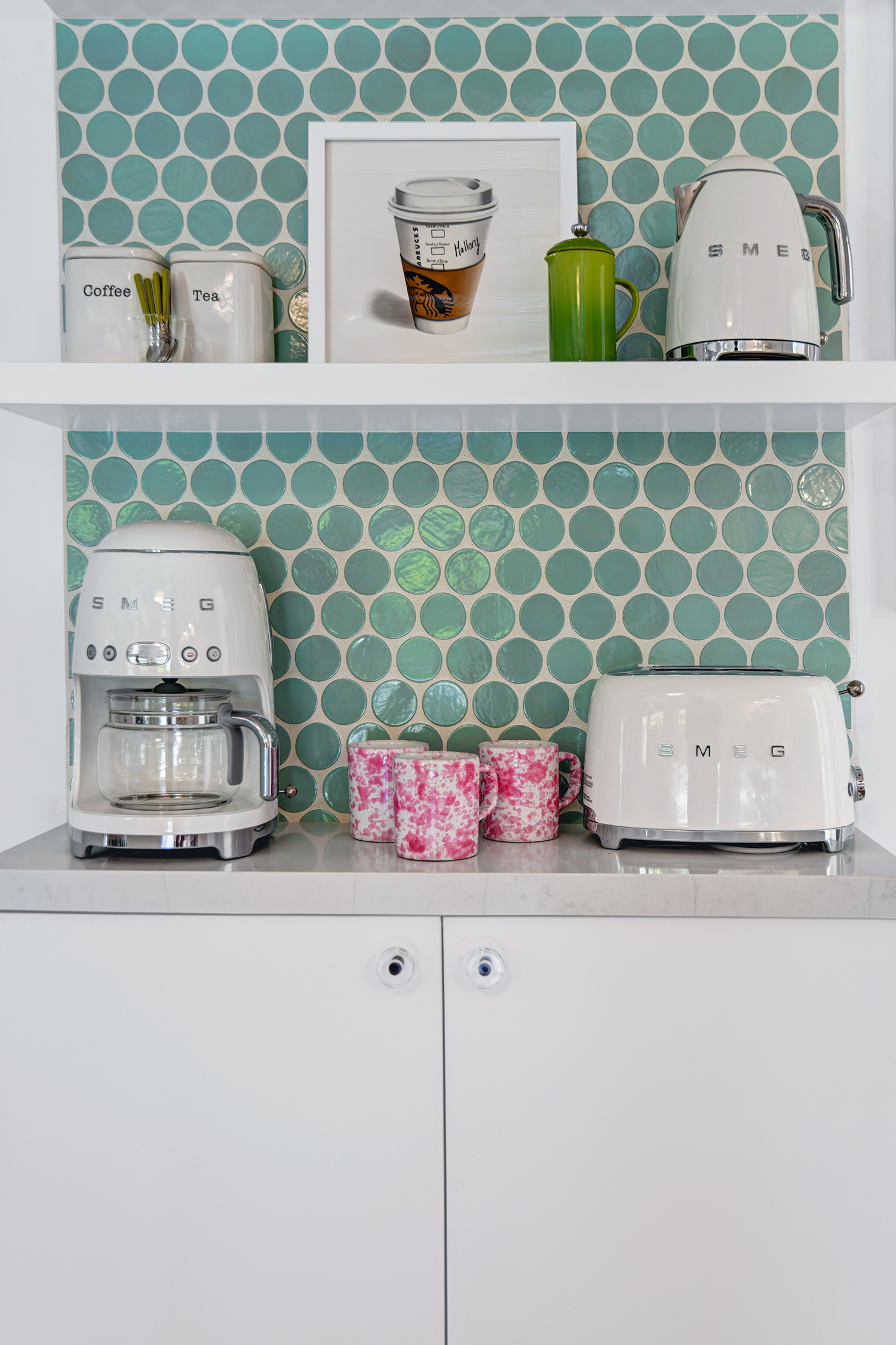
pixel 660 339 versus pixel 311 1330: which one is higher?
pixel 660 339

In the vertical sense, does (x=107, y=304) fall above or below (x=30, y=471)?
above

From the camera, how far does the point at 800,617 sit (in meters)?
1.38

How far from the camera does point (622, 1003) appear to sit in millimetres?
1047

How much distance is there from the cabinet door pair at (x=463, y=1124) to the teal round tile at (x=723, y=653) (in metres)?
0.45

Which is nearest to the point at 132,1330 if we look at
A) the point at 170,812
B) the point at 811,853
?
the point at 170,812

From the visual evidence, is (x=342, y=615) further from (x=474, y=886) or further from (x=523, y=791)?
(x=474, y=886)

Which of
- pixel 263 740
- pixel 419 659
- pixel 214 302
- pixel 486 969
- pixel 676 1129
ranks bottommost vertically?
pixel 676 1129

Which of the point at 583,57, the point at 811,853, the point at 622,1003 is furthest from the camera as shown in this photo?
the point at 583,57

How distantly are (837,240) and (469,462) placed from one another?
0.57m

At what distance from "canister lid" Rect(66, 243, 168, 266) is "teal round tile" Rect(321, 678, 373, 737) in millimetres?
630

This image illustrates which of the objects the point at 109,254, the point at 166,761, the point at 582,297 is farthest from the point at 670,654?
the point at 109,254

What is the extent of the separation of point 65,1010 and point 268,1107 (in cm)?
26

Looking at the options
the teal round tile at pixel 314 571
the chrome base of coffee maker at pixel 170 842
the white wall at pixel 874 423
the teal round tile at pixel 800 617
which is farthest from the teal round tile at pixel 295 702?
the white wall at pixel 874 423

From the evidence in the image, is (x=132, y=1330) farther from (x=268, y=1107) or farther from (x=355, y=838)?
(x=355, y=838)
